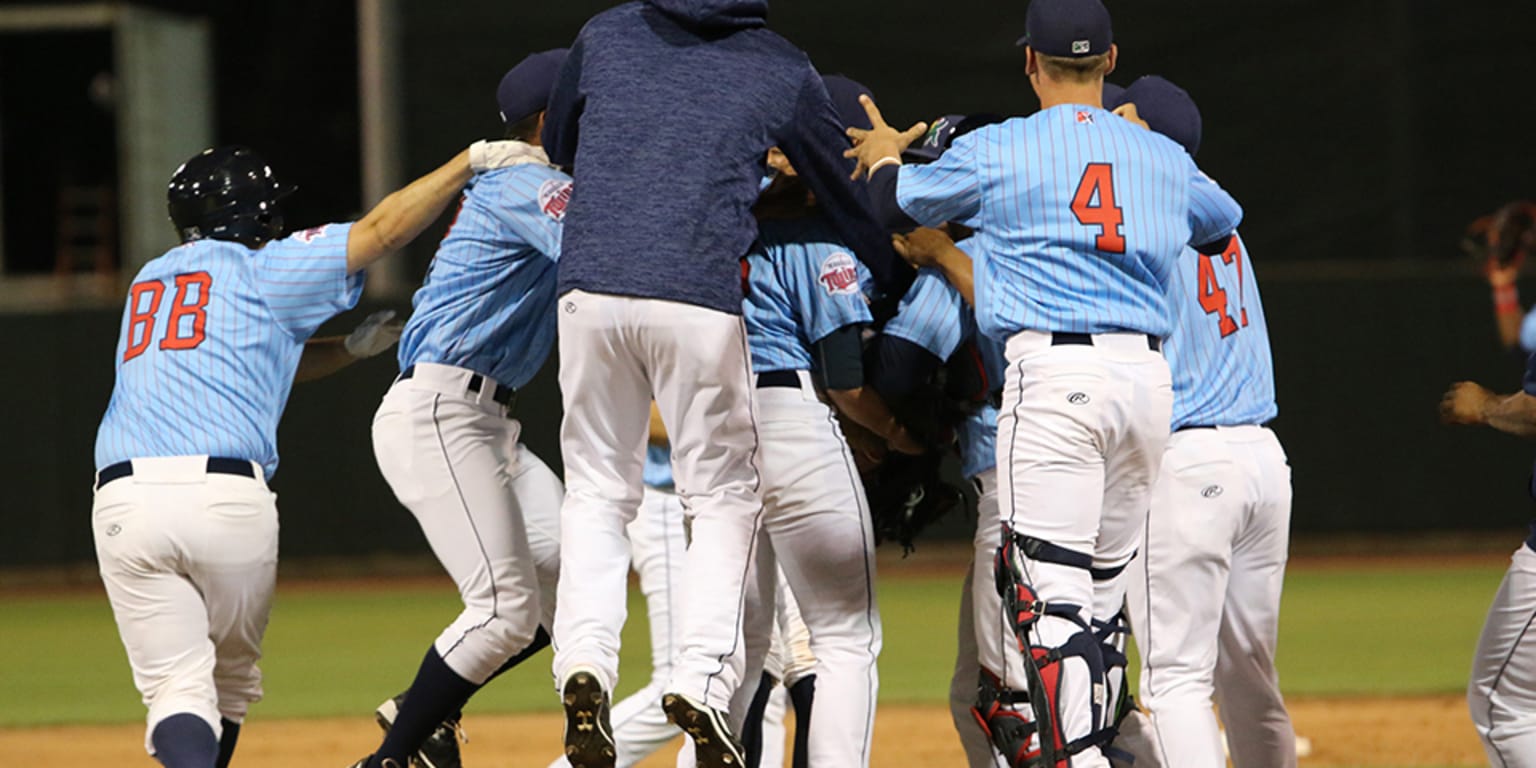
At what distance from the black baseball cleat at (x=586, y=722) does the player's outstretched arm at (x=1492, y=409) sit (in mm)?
2499

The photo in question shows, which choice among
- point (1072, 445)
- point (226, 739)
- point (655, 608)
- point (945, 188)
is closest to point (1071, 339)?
point (1072, 445)

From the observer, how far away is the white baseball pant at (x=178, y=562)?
465cm

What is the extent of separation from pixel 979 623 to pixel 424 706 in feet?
5.24

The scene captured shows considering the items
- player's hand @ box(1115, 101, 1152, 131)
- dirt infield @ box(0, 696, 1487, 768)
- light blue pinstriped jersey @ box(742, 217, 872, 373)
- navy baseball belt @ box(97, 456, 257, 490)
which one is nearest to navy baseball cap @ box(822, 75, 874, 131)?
light blue pinstriped jersey @ box(742, 217, 872, 373)

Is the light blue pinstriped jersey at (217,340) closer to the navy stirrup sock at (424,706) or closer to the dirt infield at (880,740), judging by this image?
the navy stirrup sock at (424,706)

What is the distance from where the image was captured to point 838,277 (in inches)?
188

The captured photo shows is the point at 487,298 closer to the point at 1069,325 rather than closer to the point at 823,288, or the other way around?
the point at 823,288

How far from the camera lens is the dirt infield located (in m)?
6.84

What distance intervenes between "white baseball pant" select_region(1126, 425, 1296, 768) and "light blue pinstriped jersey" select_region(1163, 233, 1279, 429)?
61mm

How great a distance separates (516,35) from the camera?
15.0 m

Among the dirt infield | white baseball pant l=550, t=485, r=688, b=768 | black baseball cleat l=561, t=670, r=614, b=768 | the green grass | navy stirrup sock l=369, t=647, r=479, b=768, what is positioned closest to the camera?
black baseball cleat l=561, t=670, r=614, b=768

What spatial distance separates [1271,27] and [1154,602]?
1112cm

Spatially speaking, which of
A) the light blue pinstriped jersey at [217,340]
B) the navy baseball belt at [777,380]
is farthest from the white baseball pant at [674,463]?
the light blue pinstriped jersey at [217,340]

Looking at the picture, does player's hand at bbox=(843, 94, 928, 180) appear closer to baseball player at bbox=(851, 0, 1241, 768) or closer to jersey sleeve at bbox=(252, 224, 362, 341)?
baseball player at bbox=(851, 0, 1241, 768)
